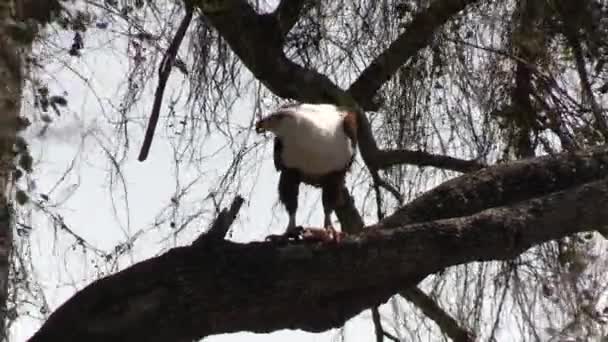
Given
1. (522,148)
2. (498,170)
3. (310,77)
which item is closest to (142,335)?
(498,170)

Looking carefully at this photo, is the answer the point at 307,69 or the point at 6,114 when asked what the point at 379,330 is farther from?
the point at 6,114

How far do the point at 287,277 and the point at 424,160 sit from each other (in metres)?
1.28

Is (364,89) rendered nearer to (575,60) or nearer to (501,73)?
(501,73)

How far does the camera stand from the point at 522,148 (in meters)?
3.75

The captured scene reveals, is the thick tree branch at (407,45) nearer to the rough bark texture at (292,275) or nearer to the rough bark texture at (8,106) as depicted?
the rough bark texture at (292,275)

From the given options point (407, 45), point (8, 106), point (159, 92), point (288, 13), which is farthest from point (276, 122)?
point (8, 106)

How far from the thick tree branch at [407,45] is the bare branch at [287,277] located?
4.10ft

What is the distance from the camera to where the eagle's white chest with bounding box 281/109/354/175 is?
3.05m

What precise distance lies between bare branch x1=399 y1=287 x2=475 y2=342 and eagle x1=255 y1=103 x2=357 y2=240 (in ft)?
1.77

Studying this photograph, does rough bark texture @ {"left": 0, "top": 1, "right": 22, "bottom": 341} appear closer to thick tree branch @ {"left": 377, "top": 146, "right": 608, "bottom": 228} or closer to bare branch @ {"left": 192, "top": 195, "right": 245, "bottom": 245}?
bare branch @ {"left": 192, "top": 195, "right": 245, "bottom": 245}

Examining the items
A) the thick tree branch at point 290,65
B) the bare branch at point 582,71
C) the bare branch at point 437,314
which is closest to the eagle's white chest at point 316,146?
the thick tree branch at point 290,65

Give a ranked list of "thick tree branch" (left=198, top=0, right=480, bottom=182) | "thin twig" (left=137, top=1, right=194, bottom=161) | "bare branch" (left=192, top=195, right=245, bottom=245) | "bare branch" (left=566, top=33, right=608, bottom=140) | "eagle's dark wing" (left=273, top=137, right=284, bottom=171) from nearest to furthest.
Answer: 1. "bare branch" (left=192, top=195, right=245, bottom=245)
2. "thin twig" (left=137, top=1, right=194, bottom=161)
3. "eagle's dark wing" (left=273, top=137, right=284, bottom=171)
4. "bare branch" (left=566, top=33, right=608, bottom=140)
5. "thick tree branch" (left=198, top=0, right=480, bottom=182)

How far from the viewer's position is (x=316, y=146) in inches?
120

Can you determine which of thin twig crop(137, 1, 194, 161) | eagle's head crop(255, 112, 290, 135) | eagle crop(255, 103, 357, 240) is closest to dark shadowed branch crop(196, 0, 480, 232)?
eagle crop(255, 103, 357, 240)
